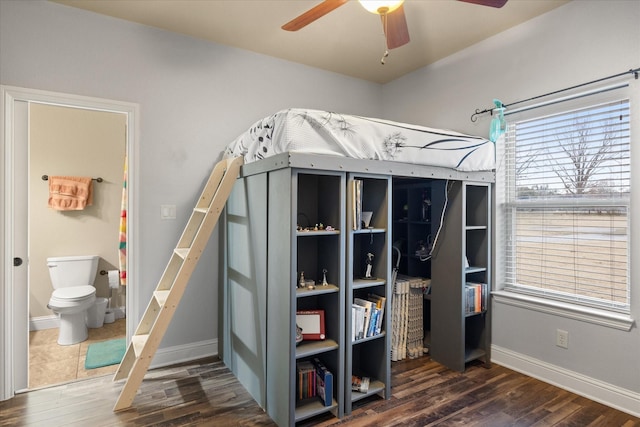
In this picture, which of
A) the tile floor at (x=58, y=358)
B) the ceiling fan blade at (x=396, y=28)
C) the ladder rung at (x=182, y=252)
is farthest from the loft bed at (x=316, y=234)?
the tile floor at (x=58, y=358)

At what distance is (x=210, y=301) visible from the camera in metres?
3.07

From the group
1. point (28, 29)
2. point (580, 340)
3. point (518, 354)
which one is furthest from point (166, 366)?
point (580, 340)

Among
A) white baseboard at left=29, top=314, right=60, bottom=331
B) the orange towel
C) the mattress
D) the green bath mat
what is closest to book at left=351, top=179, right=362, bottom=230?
the mattress

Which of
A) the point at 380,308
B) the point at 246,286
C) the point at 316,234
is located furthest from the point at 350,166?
the point at 246,286

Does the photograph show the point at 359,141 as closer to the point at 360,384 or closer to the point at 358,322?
the point at 358,322

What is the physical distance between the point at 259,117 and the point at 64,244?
103 inches

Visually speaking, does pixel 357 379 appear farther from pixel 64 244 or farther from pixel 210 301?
pixel 64 244

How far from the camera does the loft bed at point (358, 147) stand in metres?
1.99

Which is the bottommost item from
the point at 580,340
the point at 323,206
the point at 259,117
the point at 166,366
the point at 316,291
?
the point at 166,366

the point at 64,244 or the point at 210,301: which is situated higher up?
the point at 64,244

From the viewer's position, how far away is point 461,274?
278cm

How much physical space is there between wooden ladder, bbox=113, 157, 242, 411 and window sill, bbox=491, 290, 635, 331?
7.69 ft

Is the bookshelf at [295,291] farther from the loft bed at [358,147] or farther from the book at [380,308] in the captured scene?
the book at [380,308]

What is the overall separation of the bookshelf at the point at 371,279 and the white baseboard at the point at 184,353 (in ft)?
4.23
